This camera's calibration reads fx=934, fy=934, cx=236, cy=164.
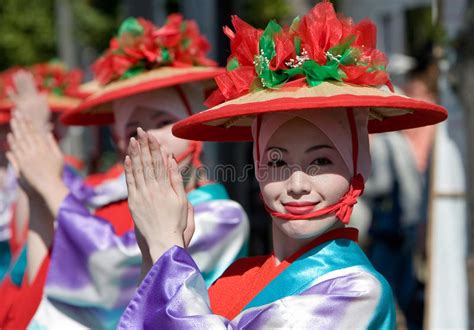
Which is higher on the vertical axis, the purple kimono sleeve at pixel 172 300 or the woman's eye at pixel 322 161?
the woman's eye at pixel 322 161

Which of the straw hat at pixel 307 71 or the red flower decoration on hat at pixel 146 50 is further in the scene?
the red flower decoration on hat at pixel 146 50

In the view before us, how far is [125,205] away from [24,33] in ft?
49.8

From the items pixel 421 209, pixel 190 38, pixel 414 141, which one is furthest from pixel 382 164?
pixel 190 38

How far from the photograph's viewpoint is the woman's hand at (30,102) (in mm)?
3953

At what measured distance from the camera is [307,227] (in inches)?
94.4

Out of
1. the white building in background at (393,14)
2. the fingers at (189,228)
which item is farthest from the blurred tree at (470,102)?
the fingers at (189,228)

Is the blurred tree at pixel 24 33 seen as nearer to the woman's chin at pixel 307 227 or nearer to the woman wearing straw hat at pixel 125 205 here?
the woman wearing straw hat at pixel 125 205

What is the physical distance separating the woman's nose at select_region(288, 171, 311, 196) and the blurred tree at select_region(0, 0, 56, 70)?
15.5 metres

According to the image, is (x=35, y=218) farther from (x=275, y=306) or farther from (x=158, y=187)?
(x=275, y=306)

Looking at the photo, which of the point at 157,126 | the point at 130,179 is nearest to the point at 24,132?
the point at 157,126

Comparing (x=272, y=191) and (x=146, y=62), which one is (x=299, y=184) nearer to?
(x=272, y=191)

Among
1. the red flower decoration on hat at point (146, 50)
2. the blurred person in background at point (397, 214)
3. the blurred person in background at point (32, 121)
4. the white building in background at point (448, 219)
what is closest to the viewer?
the red flower decoration on hat at point (146, 50)

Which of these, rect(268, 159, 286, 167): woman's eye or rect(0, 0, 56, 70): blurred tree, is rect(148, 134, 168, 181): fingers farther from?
rect(0, 0, 56, 70): blurred tree

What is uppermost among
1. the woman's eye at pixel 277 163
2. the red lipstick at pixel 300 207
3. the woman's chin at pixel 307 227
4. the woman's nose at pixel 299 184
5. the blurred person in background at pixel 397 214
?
the woman's eye at pixel 277 163
